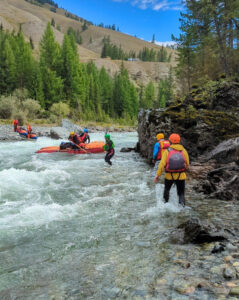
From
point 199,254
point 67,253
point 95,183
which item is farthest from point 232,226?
point 95,183

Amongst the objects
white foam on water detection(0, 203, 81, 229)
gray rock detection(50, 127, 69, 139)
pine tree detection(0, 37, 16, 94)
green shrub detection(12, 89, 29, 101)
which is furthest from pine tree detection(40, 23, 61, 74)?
white foam on water detection(0, 203, 81, 229)

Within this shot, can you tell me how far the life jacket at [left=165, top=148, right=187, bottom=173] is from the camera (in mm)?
5777

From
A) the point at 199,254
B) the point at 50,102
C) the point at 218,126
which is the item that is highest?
the point at 50,102

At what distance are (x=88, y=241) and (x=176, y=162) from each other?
2.91 meters

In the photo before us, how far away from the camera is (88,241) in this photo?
4480mm

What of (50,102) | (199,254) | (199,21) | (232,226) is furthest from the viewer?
(50,102)

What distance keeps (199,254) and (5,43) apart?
189 feet

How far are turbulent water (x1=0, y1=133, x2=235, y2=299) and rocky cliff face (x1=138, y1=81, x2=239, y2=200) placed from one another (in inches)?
68.9

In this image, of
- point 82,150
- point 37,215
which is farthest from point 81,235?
point 82,150

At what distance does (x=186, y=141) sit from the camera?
11828 mm

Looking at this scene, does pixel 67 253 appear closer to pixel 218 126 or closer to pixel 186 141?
pixel 186 141

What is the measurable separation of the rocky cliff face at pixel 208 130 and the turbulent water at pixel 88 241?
175 centimetres

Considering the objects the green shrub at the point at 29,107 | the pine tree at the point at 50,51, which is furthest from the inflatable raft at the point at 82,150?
the pine tree at the point at 50,51

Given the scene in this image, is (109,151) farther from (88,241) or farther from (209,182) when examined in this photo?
(88,241)
